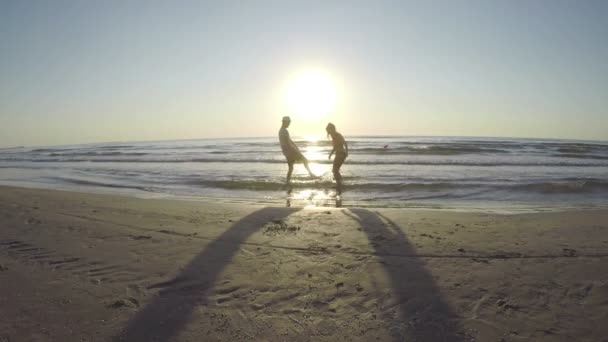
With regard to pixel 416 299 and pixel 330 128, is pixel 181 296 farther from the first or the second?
pixel 330 128

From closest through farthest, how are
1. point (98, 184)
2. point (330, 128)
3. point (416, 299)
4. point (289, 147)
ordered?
1. point (416, 299)
2. point (330, 128)
3. point (289, 147)
4. point (98, 184)

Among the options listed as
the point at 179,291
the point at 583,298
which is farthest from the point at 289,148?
the point at 583,298

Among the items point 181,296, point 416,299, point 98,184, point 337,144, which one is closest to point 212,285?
point 181,296

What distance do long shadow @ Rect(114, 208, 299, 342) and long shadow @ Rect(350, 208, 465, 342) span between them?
174cm

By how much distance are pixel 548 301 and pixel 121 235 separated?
17.8ft

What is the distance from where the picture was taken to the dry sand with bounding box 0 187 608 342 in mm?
2652

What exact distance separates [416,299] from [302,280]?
113 centimetres

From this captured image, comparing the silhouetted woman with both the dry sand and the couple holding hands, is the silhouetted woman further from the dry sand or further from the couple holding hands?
the dry sand

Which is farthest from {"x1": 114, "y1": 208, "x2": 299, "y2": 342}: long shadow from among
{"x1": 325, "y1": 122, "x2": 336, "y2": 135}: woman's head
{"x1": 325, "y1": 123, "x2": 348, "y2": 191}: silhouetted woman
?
{"x1": 325, "y1": 123, "x2": 348, "y2": 191}: silhouetted woman

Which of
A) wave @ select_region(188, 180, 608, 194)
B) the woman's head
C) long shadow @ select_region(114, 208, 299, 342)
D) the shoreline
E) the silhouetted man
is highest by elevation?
the woman's head

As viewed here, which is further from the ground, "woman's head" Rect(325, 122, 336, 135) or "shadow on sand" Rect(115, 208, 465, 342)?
"woman's head" Rect(325, 122, 336, 135)

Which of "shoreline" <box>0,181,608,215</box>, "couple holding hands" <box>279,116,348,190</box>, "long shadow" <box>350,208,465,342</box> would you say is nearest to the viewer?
"long shadow" <box>350,208,465,342</box>

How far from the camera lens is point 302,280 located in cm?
357

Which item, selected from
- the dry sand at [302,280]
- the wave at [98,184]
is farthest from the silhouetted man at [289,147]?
the wave at [98,184]
